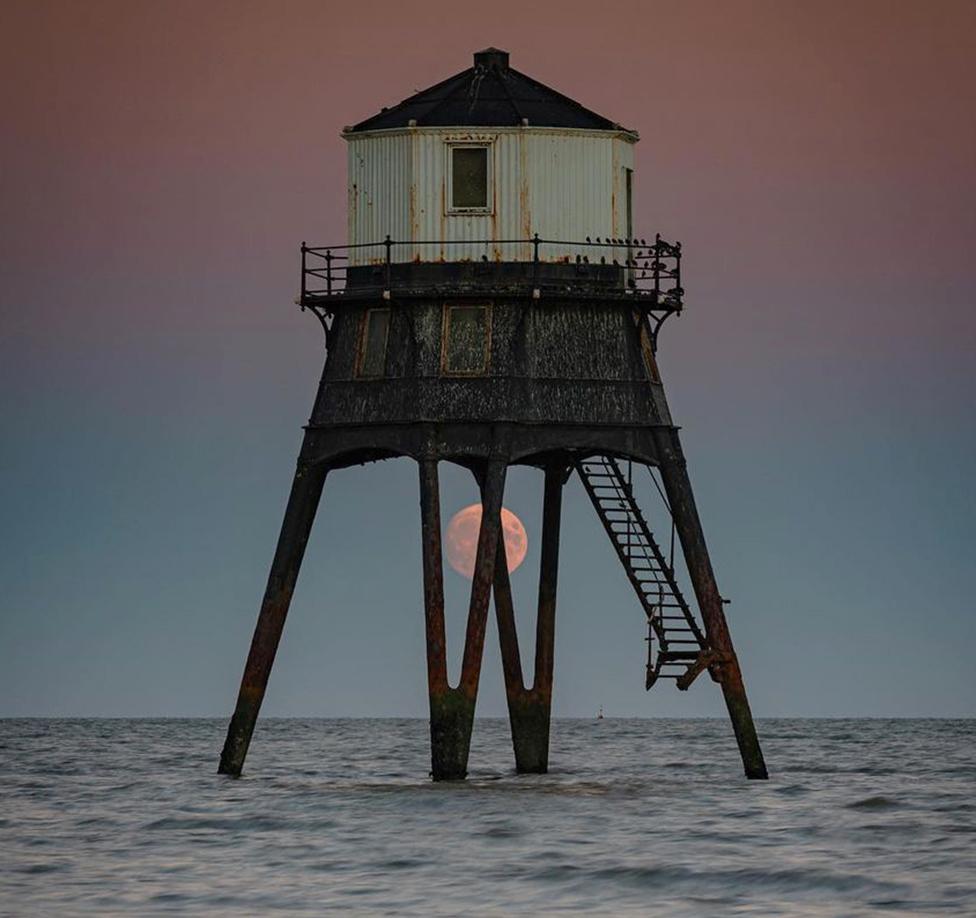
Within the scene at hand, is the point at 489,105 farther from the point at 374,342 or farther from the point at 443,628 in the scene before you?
the point at 443,628

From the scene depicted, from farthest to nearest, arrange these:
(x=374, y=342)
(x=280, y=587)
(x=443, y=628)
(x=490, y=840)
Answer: (x=280, y=587)
(x=374, y=342)
(x=443, y=628)
(x=490, y=840)

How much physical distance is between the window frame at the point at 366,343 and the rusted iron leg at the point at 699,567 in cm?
485

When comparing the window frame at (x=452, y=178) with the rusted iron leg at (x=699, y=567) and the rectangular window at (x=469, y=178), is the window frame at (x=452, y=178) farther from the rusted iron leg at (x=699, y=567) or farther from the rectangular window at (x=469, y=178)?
the rusted iron leg at (x=699, y=567)

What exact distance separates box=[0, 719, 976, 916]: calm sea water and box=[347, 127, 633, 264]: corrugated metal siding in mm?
9210

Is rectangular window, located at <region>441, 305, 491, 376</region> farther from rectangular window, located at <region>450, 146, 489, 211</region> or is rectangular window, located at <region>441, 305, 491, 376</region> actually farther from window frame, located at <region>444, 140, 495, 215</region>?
rectangular window, located at <region>450, 146, 489, 211</region>

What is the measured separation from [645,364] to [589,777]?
10531 mm

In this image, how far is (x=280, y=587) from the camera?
57.0 m

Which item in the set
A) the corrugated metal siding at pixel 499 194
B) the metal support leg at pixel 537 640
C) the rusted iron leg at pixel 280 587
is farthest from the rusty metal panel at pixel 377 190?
the metal support leg at pixel 537 640

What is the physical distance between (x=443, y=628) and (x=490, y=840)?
21.5 feet

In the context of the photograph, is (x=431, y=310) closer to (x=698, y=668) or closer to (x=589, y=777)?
(x=698, y=668)

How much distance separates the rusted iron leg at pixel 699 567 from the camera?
5522cm

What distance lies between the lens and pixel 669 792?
5838cm

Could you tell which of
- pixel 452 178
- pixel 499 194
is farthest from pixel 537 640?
pixel 452 178

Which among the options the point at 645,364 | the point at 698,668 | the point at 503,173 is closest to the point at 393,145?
the point at 503,173
